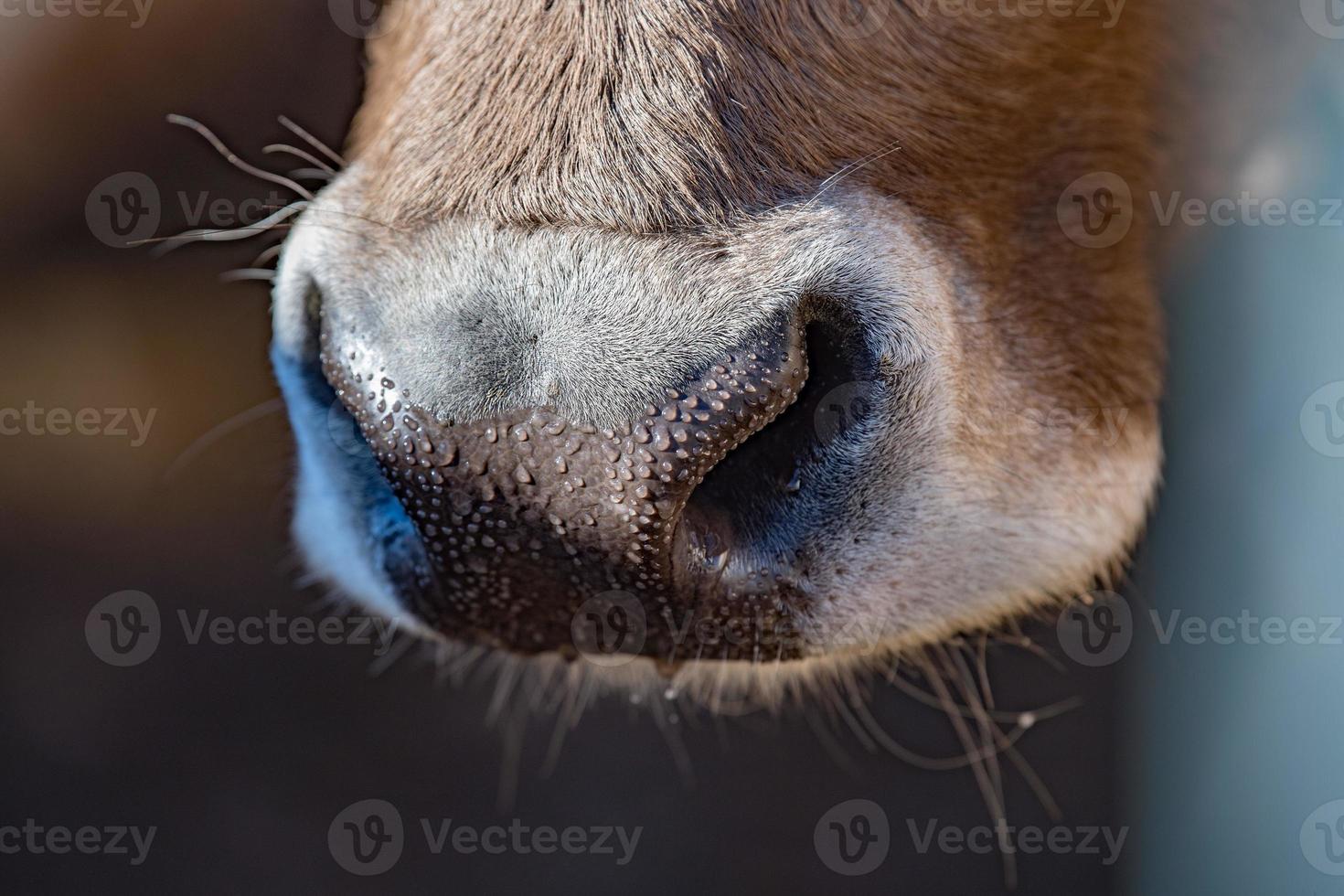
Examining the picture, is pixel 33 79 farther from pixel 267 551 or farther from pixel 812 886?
pixel 812 886

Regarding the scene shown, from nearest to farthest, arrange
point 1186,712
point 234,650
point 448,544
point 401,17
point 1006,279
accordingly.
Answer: point 448,544, point 1006,279, point 401,17, point 1186,712, point 234,650

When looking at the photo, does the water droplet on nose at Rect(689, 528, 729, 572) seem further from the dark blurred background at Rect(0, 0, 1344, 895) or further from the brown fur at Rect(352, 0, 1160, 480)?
the dark blurred background at Rect(0, 0, 1344, 895)

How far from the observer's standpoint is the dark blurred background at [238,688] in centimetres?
236

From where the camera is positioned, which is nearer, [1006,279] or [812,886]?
[1006,279]

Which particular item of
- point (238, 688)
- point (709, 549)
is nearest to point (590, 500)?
point (709, 549)

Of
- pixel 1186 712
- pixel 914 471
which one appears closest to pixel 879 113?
pixel 914 471

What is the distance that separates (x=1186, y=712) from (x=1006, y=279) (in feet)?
3.74

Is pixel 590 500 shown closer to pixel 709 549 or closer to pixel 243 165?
pixel 709 549

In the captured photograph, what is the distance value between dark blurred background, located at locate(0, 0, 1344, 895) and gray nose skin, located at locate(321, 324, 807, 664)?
1.30m

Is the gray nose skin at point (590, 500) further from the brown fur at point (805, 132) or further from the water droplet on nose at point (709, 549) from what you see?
the brown fur at point (805, 132)

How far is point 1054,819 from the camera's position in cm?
233

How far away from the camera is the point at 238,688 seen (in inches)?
99.1

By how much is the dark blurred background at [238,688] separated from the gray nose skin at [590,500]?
4.26 ft

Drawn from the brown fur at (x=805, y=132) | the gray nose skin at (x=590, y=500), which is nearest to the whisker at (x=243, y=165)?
the brown fur at (x=805, y=132)
